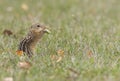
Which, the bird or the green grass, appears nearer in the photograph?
the green grass

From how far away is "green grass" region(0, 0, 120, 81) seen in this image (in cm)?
567

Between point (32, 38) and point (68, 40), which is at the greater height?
point (32, 38)

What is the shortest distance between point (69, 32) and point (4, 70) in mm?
2743

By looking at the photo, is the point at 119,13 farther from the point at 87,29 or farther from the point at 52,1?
the point at 87,29

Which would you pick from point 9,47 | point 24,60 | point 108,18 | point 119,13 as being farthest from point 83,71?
point 119,13

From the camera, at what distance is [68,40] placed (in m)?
7.56

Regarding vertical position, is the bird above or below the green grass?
above

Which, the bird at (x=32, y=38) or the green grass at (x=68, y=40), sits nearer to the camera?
the green grass at (x=68, y=40)

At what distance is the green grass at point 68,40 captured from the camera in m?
5.67

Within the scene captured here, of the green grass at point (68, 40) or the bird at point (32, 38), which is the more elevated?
the bird at point (32, 38)

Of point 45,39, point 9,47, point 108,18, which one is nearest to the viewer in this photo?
point 9,47

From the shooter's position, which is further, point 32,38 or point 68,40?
point 68,40

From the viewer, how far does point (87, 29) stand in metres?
8.80

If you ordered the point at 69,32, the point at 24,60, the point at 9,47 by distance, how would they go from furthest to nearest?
the point at 69,32 < the point at 9,47 < the point at 24,60
